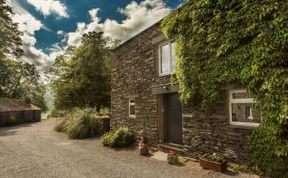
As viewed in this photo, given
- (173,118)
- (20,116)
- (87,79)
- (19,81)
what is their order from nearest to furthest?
(173,118) < (87,79) < (20,116) < (19,81)

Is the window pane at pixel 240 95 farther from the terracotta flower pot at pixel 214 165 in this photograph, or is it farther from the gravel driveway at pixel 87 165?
the gravel driveway at pixel 87 165

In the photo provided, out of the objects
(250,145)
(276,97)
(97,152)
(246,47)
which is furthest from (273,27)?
(97,152)

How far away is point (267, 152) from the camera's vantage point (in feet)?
18.5

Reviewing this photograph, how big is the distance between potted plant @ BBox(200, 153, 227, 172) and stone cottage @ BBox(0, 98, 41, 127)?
91.4 ft

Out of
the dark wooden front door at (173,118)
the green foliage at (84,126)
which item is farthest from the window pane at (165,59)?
the green foliage at (84,126)

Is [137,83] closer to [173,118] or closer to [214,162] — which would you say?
[173,118]

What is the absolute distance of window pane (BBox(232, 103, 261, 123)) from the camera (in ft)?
20.7

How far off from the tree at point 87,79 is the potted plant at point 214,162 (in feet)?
56.5

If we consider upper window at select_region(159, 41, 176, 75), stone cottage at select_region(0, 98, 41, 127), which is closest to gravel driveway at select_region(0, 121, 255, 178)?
upper window at select_region(159, 41, 176, 75)

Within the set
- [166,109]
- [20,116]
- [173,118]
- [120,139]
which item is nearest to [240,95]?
[173,118]

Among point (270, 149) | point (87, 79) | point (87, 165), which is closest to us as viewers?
point (270, 149)

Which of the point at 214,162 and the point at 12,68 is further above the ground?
the point at 12,68

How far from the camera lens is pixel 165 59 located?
983 cm

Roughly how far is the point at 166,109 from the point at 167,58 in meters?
2.33
